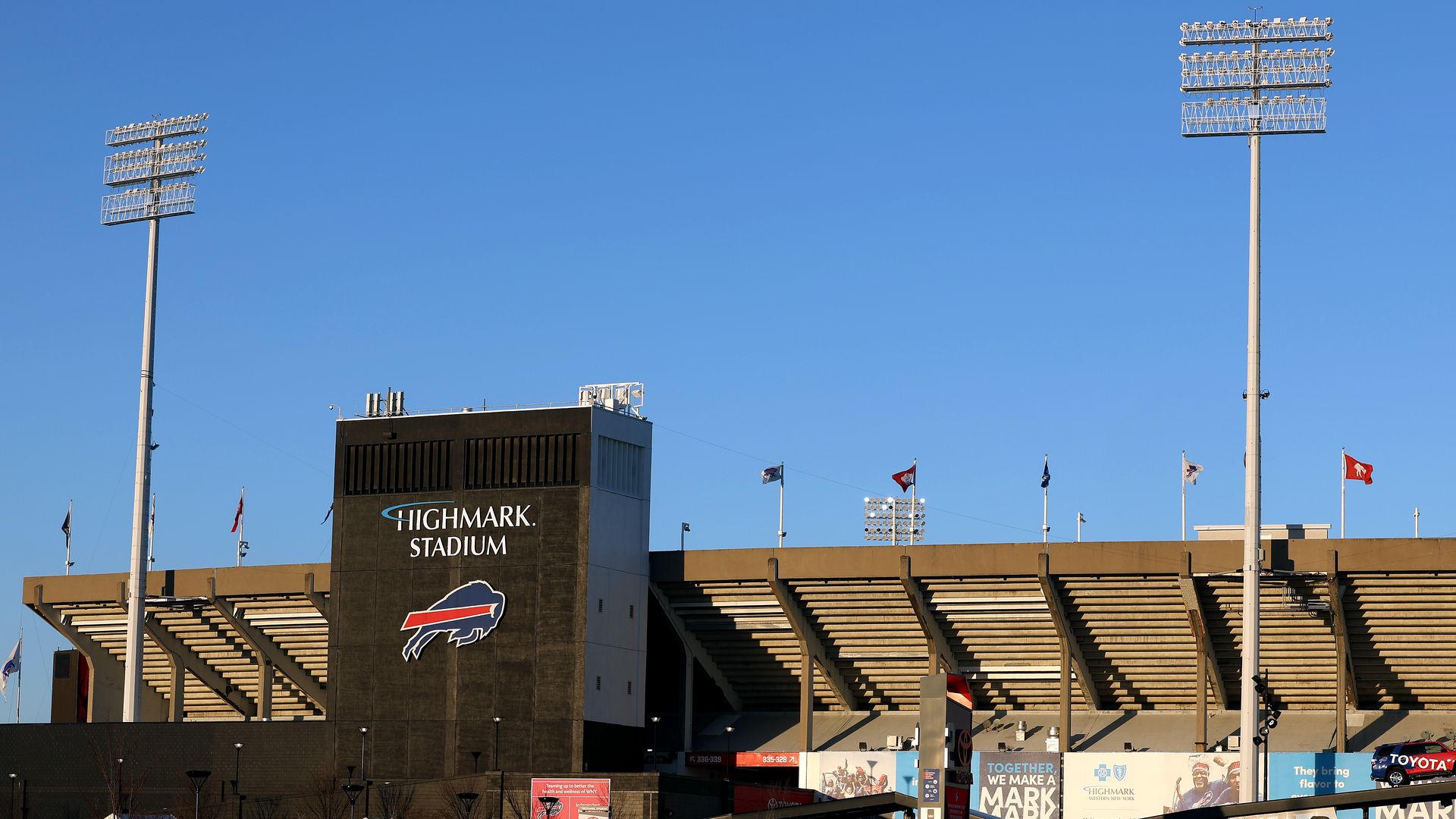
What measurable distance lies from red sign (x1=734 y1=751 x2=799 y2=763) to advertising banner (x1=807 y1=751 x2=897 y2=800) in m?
1.40

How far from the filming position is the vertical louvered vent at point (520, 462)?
251 feet

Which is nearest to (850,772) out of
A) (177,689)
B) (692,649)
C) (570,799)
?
(692,649)

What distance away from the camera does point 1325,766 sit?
7000cm

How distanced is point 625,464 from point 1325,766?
29315 mm

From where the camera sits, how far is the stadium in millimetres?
71938

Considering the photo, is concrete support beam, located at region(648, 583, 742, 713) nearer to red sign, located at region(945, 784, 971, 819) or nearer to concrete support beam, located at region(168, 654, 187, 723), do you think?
concrete support beam, located at region(168, 654, 187, 723)

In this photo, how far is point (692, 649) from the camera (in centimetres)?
8238

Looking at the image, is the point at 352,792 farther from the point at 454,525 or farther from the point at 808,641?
the point at 808,641

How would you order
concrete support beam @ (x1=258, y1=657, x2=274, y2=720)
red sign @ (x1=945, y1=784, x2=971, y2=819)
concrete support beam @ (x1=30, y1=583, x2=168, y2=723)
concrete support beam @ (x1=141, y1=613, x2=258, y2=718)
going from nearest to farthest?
red sign @ (x1=945, y1=784, x2=971, y2=819)
concrete support beam @ (x1=258, y1=657, x2=274, y2=720)
concrete support beam @ (x1=141, y1=613, x2=258, y2=718)
concrete support beam @ (x1=30, y1=583, x2=168, y2=723)

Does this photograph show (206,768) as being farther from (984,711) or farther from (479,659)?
(984,711)

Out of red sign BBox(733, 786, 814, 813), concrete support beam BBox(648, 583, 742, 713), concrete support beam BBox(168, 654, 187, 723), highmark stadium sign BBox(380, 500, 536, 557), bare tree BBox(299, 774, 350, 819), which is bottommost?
bare tree BBox(299, 774, 350, 819)

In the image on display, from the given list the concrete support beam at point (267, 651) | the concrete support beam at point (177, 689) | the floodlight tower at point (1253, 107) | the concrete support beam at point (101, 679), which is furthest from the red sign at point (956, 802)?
the concrete support beam at point (101, 679)

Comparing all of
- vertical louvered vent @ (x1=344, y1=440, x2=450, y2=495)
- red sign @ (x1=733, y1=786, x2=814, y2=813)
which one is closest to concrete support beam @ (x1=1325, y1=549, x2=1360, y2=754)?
red sign @ (x1=733, y1=786, x2=814, y2=813)

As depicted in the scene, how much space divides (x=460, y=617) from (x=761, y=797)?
47.0 feet
